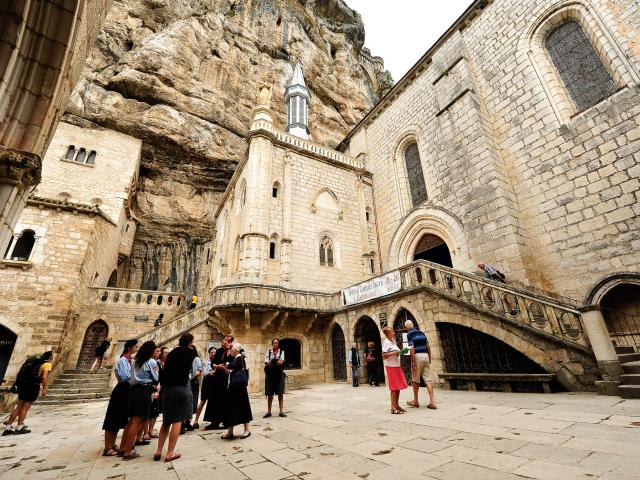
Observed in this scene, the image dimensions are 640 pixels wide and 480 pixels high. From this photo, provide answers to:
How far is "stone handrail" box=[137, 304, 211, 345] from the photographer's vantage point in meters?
11.4

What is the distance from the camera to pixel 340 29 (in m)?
31.3

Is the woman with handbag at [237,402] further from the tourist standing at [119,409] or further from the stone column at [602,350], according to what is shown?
the stone column at [602,350]

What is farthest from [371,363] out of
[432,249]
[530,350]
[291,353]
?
[432,249]

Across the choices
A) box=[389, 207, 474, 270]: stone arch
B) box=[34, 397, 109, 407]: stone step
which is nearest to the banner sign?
box=[389, 207, 474, 270]: stone arch

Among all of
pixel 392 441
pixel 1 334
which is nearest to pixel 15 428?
pixel 392 441

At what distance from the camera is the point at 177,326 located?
11.7 m

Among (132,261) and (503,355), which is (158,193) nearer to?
(132,261)

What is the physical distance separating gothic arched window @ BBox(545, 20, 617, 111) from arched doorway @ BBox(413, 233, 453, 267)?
6855mm

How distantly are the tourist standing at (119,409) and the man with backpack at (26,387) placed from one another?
3.01 meters

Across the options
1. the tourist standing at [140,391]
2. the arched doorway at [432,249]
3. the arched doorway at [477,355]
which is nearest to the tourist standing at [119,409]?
the tourist standing at [140,391]

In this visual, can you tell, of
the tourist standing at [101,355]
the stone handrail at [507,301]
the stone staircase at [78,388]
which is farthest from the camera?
the tourist standing at [101,355]

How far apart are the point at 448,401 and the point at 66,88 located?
8458 millimetres

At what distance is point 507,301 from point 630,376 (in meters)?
2.59

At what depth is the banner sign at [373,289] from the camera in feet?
32.5
